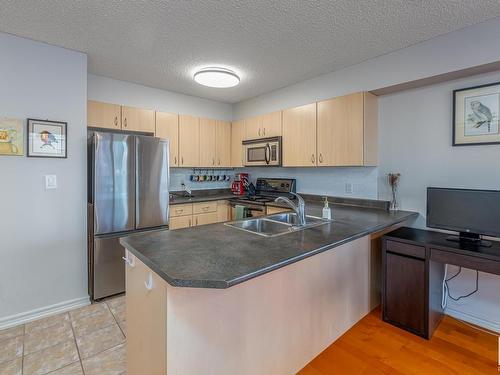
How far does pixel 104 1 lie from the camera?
1755 mm

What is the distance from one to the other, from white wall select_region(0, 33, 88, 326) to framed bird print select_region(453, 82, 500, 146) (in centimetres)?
350

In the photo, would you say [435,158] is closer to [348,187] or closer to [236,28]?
[348,187]

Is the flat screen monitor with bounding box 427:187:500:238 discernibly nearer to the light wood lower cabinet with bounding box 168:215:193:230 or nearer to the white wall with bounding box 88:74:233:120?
the light wood lower cabinet with bounding box 168:215:193:230

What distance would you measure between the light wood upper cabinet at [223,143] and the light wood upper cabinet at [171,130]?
2.29 feet

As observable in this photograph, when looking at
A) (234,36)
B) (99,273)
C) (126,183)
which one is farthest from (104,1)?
(99,273)

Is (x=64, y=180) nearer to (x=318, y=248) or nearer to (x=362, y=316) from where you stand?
(x=318, y=248)

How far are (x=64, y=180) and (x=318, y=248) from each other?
242 cm

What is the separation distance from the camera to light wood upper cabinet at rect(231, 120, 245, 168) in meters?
4.17

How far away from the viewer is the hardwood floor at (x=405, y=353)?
175 centimetres

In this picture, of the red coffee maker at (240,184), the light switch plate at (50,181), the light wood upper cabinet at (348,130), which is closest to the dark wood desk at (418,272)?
the light wood upper cabinet at (348,130)

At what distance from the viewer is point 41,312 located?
2.35m

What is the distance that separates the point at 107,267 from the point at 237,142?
2572mm

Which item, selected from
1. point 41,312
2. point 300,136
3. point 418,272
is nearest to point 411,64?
point 300,136

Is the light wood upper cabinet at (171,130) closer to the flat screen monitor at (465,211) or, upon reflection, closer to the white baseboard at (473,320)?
the flat screen monitor at (465,211)
